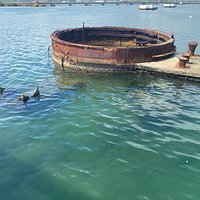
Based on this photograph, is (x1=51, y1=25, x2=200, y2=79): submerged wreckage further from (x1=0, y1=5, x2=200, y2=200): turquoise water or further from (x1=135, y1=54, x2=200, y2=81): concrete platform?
(x1=0, y1=5, x2=200, y2=200): turquoise water

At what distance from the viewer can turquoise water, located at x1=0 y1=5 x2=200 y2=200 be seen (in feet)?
30.2

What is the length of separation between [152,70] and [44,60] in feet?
37.0

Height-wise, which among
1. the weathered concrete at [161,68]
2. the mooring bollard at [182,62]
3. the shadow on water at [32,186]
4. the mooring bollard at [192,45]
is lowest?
the shadow on water at [32,186]

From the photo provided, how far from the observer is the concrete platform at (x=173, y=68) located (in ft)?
63.5

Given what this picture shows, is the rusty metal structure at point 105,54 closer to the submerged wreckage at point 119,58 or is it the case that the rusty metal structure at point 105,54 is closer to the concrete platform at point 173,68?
the submerged wreckage at point 119,58

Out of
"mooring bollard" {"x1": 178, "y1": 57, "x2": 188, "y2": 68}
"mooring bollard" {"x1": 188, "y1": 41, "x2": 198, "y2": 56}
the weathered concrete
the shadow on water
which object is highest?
"mooring bollard" {"x1": 188, "y1": 41, "x2": 198, "y2": 56}

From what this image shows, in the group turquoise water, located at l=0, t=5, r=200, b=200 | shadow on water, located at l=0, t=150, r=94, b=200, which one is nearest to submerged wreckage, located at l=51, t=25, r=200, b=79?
turquoise water, located at l=0, t=5, r=200, b=200

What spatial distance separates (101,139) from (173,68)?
10349mm

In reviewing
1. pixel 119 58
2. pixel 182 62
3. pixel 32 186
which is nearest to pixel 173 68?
pixel 182 62

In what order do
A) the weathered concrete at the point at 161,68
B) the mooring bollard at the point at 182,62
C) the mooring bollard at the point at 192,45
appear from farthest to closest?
the mooring bollard at the point at 192,45
the mooring bollard at the point at 182,62
the weathered concrete at the point at 161,68

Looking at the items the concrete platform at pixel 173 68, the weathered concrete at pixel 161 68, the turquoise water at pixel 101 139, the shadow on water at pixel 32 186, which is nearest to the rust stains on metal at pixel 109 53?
the weathered concrete at pixel 161 68

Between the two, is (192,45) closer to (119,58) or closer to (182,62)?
(182,62)

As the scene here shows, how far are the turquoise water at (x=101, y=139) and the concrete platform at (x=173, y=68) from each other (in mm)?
573

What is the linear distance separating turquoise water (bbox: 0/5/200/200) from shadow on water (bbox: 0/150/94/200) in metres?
0.03
